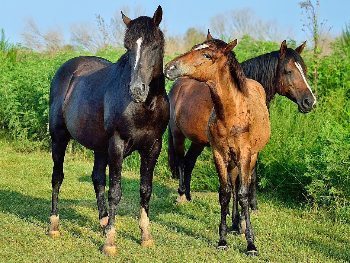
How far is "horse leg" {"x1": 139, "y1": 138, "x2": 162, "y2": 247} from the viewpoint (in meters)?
6.62

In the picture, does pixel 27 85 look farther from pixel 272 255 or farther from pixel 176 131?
pixel 272 255

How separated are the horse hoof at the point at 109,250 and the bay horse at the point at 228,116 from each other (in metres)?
1.05

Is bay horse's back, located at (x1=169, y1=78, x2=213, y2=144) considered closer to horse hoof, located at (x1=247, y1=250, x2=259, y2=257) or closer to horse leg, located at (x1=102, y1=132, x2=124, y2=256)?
horse leg, located at (x1=102, y1=132, x2=124, y2=256)

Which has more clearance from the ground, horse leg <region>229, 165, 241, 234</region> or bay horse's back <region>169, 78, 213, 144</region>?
bay horse's back <region>169, 78, 213, 144</region>

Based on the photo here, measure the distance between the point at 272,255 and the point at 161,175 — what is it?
5.76 meters

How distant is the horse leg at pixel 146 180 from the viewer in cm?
662

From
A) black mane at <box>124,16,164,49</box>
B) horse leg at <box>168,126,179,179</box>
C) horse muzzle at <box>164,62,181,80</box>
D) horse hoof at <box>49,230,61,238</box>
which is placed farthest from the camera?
horse leg at <box>168,126,179,179</box>

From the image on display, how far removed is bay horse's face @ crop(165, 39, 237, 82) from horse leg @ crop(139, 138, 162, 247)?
898 mm

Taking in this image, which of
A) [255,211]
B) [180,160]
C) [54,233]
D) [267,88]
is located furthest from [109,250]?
[180,160]

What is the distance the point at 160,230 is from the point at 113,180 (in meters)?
1.18

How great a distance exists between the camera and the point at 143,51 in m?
6.05

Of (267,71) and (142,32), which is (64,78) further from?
(267,71)

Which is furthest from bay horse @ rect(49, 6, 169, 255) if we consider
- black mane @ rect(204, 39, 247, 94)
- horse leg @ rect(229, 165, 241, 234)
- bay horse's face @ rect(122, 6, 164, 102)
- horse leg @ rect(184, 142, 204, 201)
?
horse leg @ rect(184, 142, 204, 201)

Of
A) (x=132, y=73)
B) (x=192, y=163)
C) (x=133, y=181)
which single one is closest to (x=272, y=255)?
(x=132, y=73)
